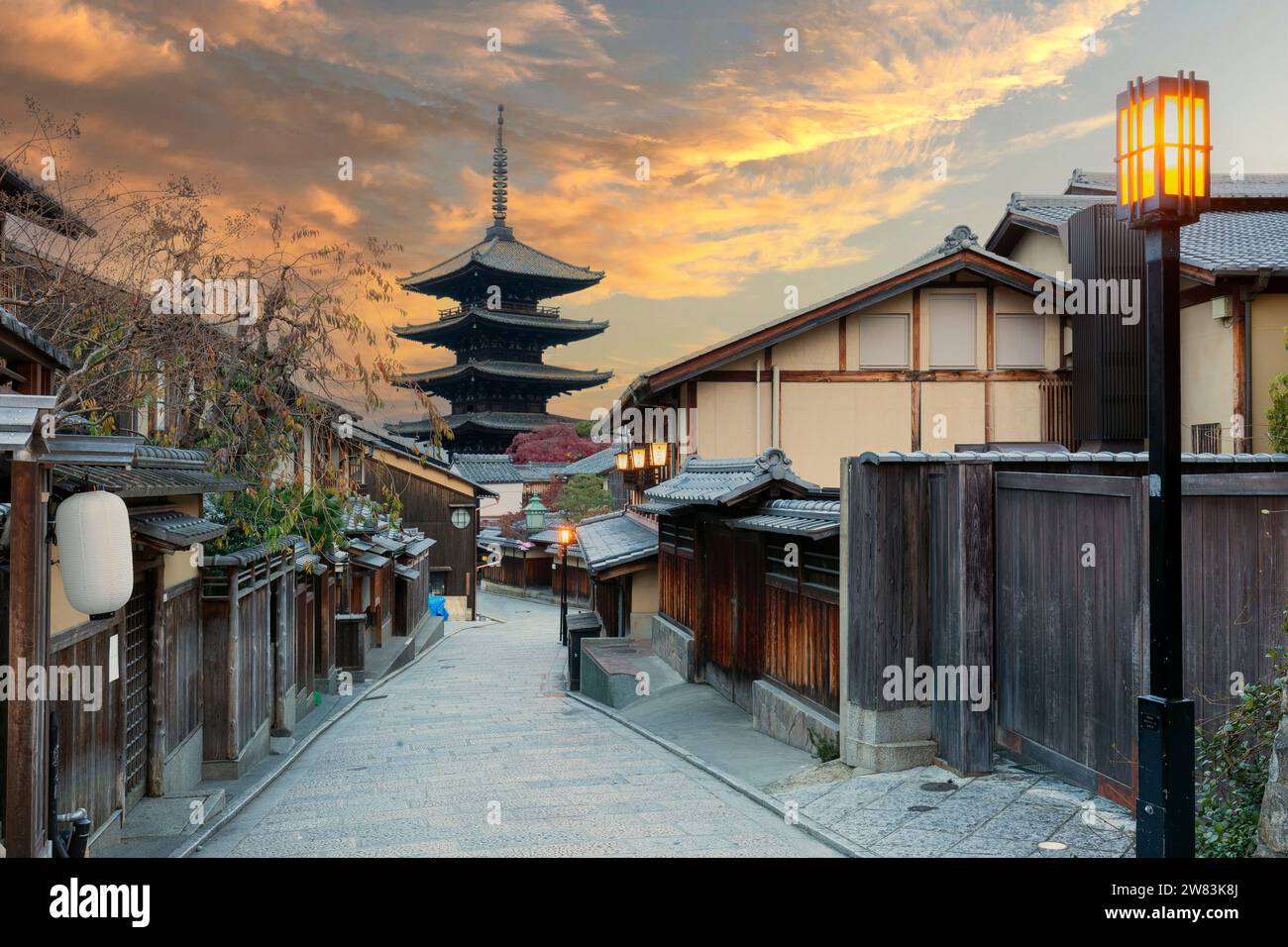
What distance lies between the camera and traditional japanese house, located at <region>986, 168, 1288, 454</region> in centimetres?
1591

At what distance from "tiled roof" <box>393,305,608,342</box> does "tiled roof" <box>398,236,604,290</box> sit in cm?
268

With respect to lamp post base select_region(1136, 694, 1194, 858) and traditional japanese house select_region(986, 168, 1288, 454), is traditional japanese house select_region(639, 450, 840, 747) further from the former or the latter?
traditional japanese house select_region(986, 168, 1288, 454)

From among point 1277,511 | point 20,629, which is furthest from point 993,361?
point 20,629

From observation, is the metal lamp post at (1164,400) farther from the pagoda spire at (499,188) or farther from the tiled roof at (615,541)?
the pagoda spire at (499,188)

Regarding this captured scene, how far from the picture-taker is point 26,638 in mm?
5949

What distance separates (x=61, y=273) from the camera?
11164 millimetres

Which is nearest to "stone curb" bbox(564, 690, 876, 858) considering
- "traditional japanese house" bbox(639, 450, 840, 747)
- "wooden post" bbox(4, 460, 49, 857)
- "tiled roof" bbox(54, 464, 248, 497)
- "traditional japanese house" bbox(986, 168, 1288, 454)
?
"traditional japanese house" bbox(639, 450, 840, 747)

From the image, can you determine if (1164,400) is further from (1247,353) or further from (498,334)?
(498,334)


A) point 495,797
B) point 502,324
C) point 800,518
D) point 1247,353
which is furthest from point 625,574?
point 502,324

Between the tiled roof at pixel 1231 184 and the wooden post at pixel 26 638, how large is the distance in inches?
895

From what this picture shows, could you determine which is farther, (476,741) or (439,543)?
(439,543)

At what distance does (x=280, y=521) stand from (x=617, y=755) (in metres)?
5.49

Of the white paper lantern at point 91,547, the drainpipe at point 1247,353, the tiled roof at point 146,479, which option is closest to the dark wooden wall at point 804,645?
the tiled roof at point 146,479
